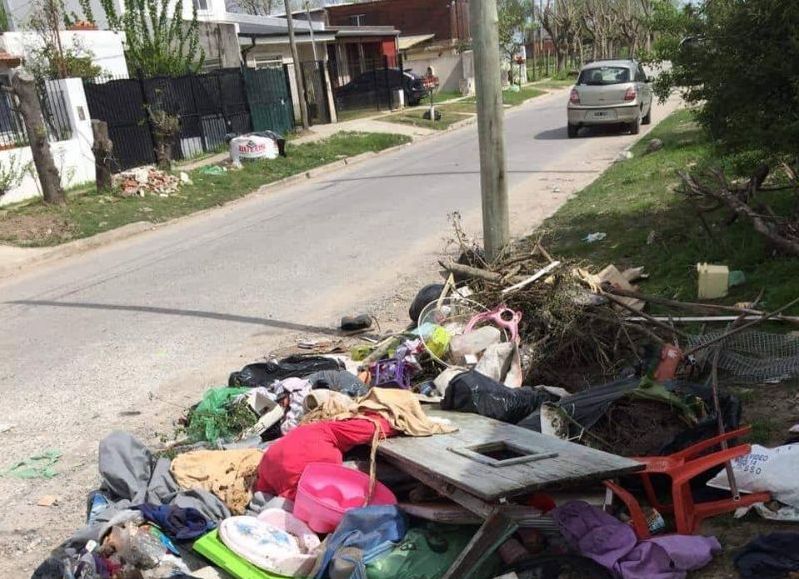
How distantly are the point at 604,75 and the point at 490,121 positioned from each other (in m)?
13.9

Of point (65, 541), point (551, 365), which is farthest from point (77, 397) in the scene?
point (551, 365)

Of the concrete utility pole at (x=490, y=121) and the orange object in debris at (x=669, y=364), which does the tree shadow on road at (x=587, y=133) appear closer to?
the concrete utility pole at (x=490, y=121)

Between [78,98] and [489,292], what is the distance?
1400 cm

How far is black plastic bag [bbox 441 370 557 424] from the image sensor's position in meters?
4.47

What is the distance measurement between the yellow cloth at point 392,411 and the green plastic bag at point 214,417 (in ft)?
2.27

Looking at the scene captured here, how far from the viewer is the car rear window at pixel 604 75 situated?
18828mm

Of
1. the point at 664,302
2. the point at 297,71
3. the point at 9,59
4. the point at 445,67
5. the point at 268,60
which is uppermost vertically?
the point at 9,59

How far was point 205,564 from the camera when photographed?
12.0 ft

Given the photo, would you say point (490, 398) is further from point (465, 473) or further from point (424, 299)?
point (424, 299)

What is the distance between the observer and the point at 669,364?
179 inches

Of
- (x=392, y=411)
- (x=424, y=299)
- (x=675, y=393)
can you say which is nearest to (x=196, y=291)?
(x=424, y=299)

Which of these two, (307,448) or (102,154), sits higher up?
(102,154)

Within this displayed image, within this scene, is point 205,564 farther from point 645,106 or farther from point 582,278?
point 645,106

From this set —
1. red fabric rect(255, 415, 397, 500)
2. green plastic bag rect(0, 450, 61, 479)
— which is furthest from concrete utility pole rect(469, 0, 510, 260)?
green plastic bag rect(0, 450, 61, 479)
